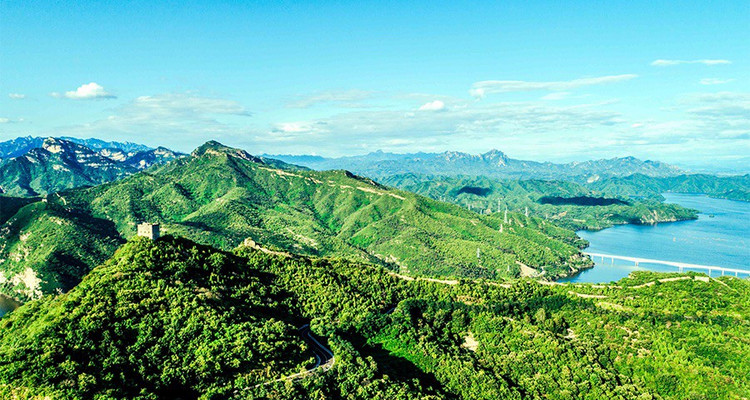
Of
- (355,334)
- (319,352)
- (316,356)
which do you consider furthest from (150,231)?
(355,334)

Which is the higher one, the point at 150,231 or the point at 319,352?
the point at 150,231

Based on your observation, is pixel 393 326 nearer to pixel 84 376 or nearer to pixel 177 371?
pixel 177 371

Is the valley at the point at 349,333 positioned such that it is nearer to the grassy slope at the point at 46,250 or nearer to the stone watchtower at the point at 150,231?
the stone watchtower at the point at 150,231

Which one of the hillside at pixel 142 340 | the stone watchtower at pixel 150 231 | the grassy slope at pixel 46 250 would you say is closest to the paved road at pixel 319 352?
the hillside at pixel 142 340

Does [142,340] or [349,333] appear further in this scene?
[349,333]

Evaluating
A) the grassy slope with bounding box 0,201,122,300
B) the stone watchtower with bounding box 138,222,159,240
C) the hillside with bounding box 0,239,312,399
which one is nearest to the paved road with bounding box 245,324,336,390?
the hillside with bounding box 0,239,312,399

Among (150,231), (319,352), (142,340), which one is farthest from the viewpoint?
(150,231)

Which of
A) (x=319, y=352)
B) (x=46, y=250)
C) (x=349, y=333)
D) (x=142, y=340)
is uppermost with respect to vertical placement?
(x=142, y=340)

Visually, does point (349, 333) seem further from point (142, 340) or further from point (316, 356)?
point (142, 340)
